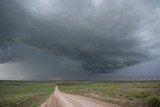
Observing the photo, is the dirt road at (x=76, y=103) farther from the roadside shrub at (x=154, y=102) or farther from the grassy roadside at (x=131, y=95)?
the roadside shrub at (x=154, y=102)

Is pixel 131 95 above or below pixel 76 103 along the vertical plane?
above

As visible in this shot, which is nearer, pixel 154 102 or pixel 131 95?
pixel 154 102

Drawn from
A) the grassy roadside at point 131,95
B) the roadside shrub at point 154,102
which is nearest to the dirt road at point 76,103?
the grassy roadside at point 131,95

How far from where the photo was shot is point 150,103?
21.6 metres

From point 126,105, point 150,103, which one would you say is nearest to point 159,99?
point 150,103

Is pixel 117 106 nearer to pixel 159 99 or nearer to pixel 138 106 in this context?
pixel 138 106

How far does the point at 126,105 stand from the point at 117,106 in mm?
1146

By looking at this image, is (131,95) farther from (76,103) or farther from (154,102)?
(154,102)

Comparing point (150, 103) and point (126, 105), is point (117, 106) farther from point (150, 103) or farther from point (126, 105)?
point (150, 103)

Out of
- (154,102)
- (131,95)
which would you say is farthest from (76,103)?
(154,102)

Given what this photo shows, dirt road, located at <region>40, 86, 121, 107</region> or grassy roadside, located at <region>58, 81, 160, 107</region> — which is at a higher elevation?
grassy roadside, located at <region>58, 81, 160, 107</region>

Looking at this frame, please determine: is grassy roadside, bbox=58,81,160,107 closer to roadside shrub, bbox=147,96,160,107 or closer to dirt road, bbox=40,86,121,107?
roadside shrub, bbox=147,96,160,107

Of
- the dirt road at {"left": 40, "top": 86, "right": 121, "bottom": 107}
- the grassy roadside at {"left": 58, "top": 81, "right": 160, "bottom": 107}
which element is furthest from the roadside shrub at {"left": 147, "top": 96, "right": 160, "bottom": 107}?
the dirt road at {"left": 40, "top": 86, "right": 121, "bottom": 107}

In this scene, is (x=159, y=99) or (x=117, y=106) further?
(x=117, y=106)
